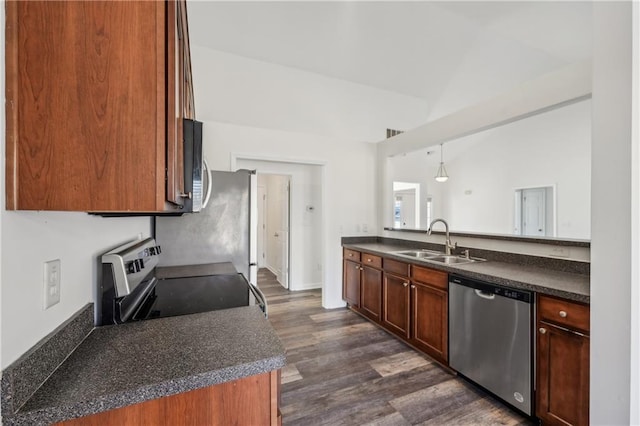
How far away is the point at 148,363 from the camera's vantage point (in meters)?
0.83

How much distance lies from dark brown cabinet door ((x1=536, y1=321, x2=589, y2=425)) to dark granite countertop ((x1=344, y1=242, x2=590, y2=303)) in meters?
0.21

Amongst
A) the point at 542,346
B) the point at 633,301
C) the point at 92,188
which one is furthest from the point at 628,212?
the point at 92,188

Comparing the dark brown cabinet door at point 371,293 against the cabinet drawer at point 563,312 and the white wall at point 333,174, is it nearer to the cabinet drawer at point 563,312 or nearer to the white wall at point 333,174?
the white wall at point 333,174

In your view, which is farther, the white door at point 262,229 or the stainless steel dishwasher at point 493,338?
the white door at point 262,229

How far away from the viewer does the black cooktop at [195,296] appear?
1334mm

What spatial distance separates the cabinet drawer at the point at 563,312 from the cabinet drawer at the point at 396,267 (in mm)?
1170

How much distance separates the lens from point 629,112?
4.27 feet

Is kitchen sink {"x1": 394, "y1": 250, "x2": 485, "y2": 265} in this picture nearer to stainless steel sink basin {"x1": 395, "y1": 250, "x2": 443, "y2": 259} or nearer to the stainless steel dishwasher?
stainless steel sink basin {"x1": 395, "y1": 250, "x2": 443, "y2": 259}

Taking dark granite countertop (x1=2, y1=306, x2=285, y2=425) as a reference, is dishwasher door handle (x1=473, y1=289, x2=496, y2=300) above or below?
below

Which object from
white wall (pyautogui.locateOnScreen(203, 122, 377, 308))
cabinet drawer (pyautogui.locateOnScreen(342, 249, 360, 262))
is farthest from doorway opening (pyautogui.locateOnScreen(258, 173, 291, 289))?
cabinet drawer (pyautogui.locateOnScreen(342, 249, 360, 262))

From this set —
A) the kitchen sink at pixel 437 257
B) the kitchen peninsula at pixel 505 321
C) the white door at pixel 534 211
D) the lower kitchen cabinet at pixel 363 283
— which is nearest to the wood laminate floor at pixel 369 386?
the kitchen peninsula at pixel 505 321

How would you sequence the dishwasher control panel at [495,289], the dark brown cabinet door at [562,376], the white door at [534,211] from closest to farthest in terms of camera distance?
the dark brown cabinet door at [562,376]
the dishwasher control panel at [495,289]
the white door at [534,211]

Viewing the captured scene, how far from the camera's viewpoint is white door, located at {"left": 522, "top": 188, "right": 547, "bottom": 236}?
5.99 meters

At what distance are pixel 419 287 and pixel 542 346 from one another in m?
1.01
